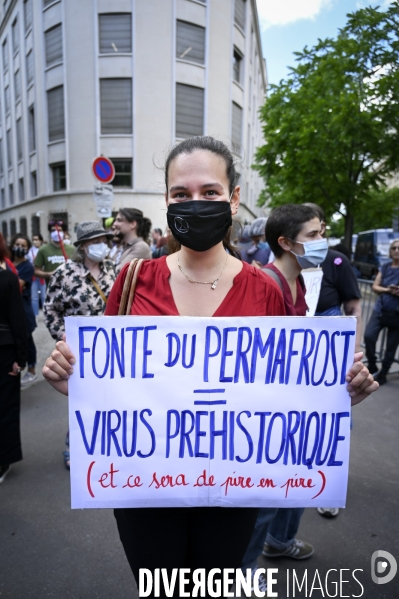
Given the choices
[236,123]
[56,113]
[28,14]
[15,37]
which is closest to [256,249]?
[236,123]

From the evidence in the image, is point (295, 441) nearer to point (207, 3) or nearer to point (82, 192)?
point (82, 192)

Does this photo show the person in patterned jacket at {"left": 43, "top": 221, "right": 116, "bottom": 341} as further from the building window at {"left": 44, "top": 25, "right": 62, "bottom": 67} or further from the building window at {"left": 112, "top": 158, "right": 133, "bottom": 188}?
the building window at {"left": 44, "top": 25, "right": 62, "bottom": 67}

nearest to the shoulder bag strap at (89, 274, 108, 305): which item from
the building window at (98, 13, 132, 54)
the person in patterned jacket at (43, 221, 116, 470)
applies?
the person in patterned jacket at (43, 221, 116, 470)

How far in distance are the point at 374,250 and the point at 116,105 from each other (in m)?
14.2

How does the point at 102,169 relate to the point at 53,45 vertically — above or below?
below

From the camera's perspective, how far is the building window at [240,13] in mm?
22375

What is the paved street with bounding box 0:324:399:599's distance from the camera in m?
2.24

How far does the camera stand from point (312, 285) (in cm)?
298

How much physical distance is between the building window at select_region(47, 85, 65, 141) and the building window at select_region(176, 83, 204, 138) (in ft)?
20.7

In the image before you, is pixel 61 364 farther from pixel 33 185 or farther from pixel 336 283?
pixel 33 185

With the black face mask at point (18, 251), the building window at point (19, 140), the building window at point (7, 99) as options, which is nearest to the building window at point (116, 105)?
the building window at point (19, 140)

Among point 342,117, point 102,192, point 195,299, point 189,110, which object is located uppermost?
point 189,110

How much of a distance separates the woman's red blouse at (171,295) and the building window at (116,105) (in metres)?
21.1

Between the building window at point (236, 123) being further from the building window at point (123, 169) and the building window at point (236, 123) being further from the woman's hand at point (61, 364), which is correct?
the woman's hand at point (61, 364)
